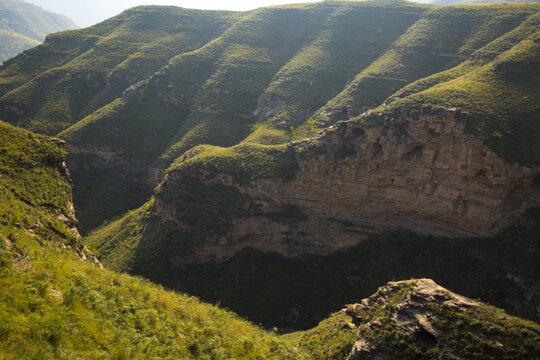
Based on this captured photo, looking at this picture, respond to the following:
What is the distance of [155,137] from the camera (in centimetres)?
7469

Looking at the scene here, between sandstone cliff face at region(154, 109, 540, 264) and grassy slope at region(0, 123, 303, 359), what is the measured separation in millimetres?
18167

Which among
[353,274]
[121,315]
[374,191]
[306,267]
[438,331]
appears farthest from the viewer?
[306,267]

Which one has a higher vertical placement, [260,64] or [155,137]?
[260,64]

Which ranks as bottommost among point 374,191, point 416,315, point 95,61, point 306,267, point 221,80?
point 306,267

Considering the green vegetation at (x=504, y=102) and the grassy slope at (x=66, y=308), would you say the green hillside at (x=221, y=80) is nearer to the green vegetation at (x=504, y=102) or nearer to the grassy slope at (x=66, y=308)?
the green vegetation at (x=504, y=102)

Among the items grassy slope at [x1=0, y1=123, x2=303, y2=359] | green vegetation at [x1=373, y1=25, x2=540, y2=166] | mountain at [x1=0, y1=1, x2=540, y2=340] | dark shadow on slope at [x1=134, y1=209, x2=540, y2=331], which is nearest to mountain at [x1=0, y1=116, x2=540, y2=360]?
grassy slope at [x1=0, y1=123, x2=303, y2=359]

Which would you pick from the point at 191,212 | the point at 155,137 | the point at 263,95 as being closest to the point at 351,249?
the point at 191,212

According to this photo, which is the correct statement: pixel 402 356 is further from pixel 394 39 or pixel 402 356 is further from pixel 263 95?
pixel 394 39

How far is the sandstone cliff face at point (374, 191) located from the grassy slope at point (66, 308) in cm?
1817

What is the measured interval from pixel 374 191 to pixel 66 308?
35.6 m

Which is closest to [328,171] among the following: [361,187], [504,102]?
[361,187]

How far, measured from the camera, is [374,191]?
42.7 metres

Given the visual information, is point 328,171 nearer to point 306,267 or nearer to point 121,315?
point 306,267

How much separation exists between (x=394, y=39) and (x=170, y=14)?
73225 millimetres
